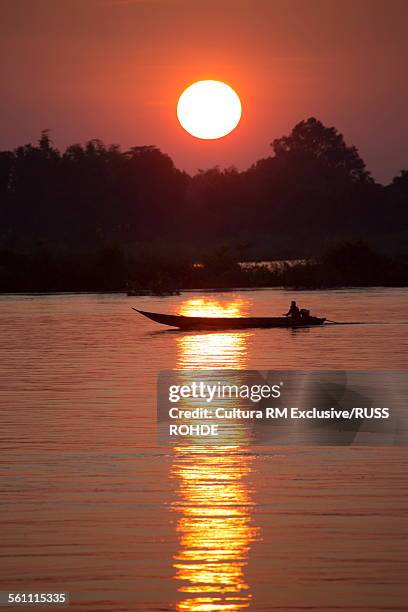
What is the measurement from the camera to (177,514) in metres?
12.8

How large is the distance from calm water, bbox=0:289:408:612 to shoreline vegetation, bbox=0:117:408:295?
63808 mm

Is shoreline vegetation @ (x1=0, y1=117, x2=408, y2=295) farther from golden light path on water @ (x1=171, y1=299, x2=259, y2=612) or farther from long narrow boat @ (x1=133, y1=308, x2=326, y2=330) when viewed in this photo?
golden light path on water @ (x1=171, y1=299, x2=259, y2=612)

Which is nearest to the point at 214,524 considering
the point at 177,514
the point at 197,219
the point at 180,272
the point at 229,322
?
the point at 177,514

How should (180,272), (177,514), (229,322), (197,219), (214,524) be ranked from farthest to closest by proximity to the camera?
(197,219), (180,272), (229,322), (177,514), (214,524)

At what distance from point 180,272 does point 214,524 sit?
79.1 m

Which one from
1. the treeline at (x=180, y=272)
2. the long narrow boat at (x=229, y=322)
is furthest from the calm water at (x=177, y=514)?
the treeline at (x=180, y=272)

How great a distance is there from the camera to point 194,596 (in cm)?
995

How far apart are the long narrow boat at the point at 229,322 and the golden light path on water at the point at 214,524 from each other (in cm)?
2320

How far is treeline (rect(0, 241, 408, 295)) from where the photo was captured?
88.7 meters

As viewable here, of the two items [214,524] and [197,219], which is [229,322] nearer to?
[214,524]

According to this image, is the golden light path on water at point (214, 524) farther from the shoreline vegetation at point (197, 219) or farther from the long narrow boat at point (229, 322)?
the shoreline vegetation at point (197, 219)

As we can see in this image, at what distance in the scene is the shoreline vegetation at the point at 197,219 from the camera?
3553 inches

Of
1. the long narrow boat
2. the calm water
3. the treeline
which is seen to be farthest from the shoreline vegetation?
the calm water

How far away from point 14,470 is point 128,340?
26249mm
